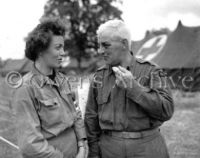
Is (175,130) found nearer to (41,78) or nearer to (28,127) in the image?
(41,78)

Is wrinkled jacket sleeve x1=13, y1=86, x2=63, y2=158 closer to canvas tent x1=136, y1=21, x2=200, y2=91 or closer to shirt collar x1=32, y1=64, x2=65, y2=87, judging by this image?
shirt collar x1=32, y1=64, x2=65, y2=87

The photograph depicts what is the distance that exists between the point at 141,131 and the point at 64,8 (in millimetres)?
33537

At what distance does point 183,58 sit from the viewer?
14.5m

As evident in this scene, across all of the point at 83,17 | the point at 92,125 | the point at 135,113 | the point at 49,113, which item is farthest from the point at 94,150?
the point at 83,17

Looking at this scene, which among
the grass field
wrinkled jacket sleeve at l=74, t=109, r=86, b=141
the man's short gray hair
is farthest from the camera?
the grass field

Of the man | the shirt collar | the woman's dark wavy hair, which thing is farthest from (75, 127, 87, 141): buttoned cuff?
the woman's dark wavy hair

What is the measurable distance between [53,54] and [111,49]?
490mm

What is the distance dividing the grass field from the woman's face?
1.04m

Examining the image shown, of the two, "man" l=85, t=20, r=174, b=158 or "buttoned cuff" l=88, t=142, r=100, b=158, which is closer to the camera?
"man" l=85, t=20, r=174, b=158

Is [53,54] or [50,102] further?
[53,54]

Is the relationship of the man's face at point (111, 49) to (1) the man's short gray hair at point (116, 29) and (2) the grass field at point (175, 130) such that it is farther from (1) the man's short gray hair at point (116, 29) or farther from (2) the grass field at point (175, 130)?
(2) the grass field at point (175, 130)

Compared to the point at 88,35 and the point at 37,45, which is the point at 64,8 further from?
the point at 37,45

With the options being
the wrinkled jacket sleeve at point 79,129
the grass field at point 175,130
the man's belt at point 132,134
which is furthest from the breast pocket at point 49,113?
the grass field at point 175,130

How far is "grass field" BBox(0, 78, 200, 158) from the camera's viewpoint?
4551 millimetres
